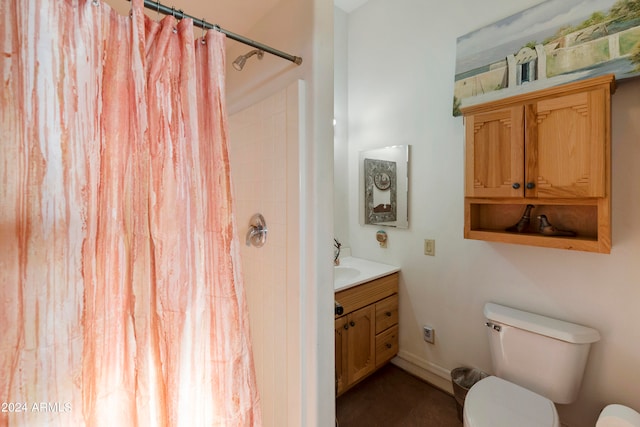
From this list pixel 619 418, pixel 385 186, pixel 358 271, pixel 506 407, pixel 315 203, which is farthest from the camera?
pixel 385 186

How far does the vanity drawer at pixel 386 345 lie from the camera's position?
2.01 meters

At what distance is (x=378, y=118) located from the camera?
2275 mm

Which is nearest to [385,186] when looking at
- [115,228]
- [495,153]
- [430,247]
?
[430,247]

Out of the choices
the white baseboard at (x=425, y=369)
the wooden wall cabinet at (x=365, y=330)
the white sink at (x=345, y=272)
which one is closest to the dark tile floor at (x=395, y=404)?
the white baseboard at (x=425, y=369)

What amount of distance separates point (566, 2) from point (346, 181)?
5.64ft

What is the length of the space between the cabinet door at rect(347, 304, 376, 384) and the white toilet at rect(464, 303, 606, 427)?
2.30 feet

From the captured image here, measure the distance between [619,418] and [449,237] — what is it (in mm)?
1078

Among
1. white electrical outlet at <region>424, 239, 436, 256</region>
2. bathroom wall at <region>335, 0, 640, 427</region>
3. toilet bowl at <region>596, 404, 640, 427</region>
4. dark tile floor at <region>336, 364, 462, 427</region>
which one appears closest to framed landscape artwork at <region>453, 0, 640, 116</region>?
bathroom wall at <region>335, 0, 640, 427</region>

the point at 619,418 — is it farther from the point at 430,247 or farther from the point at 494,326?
the point at 430,247

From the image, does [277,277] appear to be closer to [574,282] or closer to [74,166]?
[74,166]

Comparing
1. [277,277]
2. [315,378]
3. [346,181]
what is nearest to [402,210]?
[346,181]

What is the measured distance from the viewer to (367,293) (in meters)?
1.90

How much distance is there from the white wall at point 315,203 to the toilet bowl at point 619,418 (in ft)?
3.79

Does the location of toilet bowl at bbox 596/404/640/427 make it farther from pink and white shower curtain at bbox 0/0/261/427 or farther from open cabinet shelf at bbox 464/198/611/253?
pink and white shower curtain at bbox 0/0/261/427
